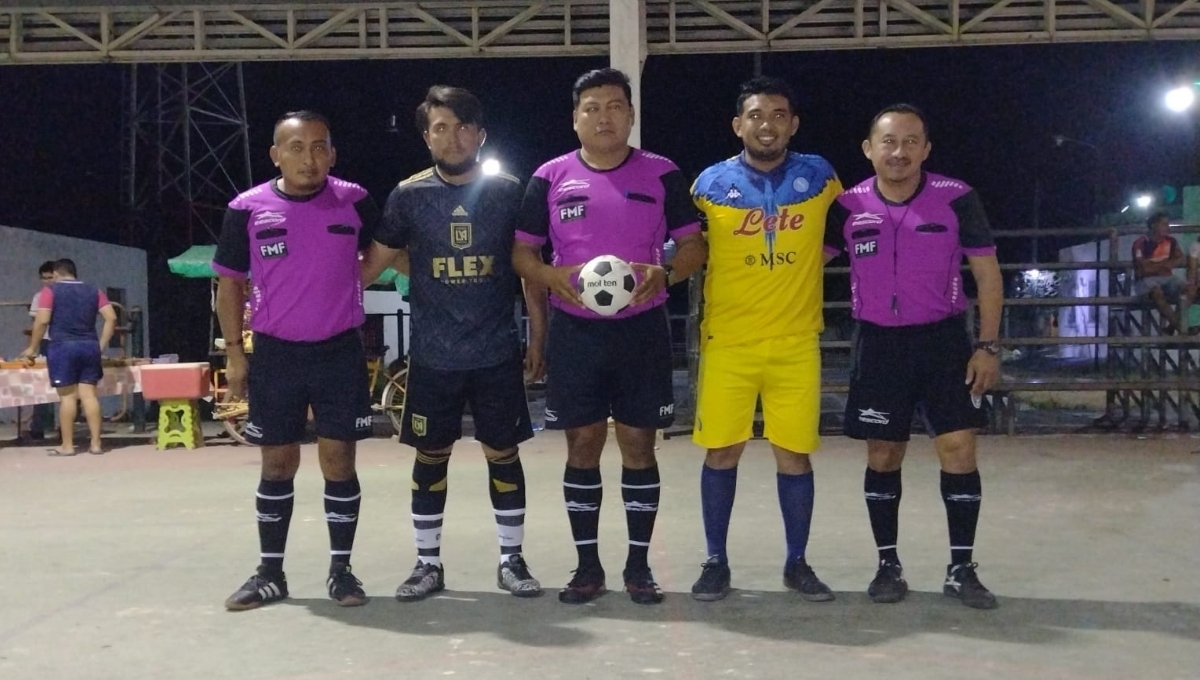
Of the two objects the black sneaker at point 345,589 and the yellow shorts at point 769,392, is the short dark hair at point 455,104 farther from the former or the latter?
the black sneaker at point 345,589

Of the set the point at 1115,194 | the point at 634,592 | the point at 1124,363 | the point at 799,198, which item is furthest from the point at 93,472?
the point at 1115,194

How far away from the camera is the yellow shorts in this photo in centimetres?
401

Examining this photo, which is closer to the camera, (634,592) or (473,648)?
(473,648)

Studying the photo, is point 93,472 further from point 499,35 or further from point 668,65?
point 668,65

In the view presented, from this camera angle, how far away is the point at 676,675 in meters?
3.15

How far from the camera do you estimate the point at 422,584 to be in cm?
408

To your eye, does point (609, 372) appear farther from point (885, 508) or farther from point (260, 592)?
point (260, 592)

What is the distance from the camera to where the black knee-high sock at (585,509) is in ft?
13.3

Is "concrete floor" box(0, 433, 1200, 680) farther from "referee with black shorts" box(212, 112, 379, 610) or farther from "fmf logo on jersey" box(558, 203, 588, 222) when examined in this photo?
"fmf logo on jersey" box(558, 203, 588, 222)

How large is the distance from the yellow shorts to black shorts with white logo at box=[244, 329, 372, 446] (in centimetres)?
135

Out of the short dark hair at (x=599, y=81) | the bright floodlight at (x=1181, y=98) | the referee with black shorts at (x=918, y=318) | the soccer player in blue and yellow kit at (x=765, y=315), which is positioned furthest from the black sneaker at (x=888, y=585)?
the bright floodlight at (x=1181, y=98)

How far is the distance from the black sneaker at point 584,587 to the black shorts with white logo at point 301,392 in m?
0.98

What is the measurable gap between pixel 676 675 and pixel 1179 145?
29.5 meters

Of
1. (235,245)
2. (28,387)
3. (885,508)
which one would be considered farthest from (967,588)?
(28,387)
